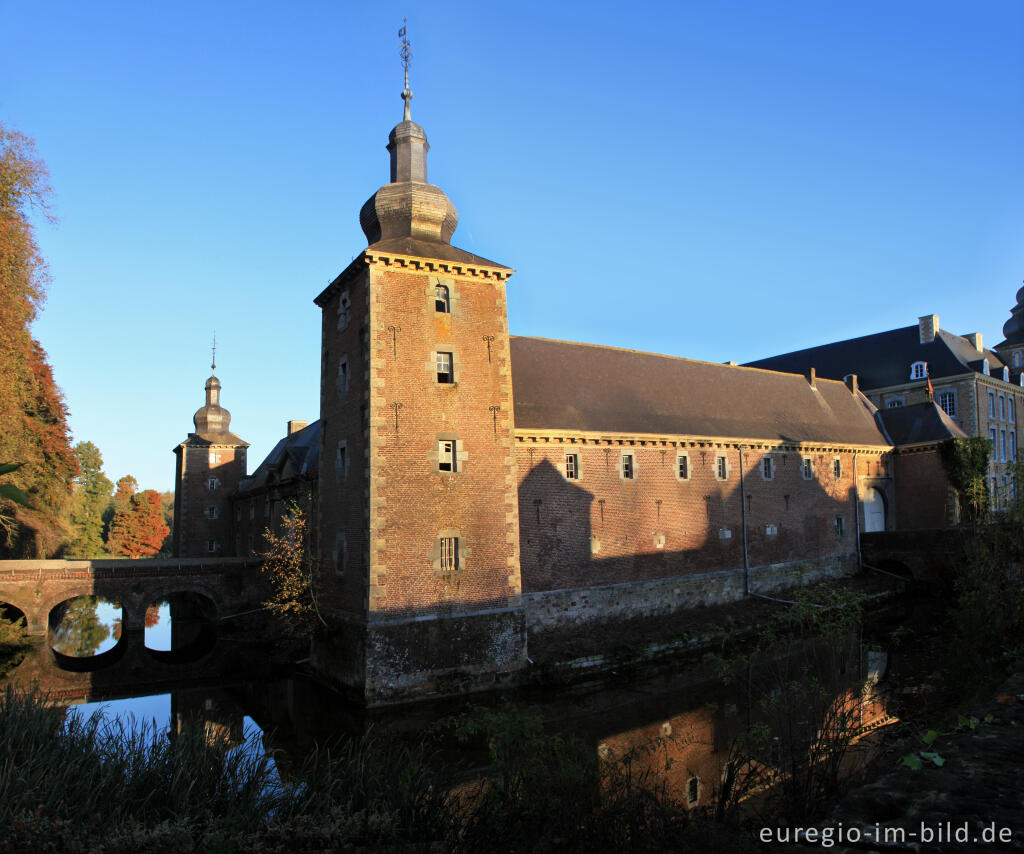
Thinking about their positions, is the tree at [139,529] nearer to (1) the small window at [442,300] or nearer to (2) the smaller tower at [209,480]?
(2) the smaller tower at [209,480]

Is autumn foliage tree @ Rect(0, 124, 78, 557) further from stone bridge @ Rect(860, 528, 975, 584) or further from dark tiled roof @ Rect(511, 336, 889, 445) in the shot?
stone bridge @ Rect(860, 528, 975, 584)

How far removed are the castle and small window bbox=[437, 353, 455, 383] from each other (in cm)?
12

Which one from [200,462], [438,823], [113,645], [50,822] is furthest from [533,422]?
[200,462]

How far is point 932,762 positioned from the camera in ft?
17.9

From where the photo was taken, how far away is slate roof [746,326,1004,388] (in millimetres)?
40219

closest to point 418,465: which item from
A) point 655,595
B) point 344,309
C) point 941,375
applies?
point 344,309

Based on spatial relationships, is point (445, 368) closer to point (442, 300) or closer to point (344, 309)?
point (442, 300)

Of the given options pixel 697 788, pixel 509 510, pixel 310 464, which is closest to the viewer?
pixel 697 788

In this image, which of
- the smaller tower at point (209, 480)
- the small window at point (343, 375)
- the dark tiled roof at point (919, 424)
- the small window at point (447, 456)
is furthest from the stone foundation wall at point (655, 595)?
the smaller tower at point (209, 480)

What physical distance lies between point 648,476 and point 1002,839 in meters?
19.2

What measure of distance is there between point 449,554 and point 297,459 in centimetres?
1341

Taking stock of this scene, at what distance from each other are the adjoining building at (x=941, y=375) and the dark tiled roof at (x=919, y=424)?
10.7 feet

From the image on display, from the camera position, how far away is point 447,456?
1747 cm

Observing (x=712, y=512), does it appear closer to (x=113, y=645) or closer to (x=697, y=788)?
(x=697, y=788)
